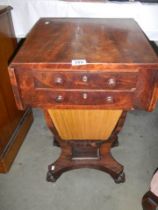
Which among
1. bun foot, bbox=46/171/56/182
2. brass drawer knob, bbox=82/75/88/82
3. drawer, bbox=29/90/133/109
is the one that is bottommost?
bun foot, bbox=46/171/56/182

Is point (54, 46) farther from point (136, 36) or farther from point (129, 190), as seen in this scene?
point (129, 190)

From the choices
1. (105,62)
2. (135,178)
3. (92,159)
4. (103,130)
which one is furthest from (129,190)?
(105,62)

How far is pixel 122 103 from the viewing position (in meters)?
0.73

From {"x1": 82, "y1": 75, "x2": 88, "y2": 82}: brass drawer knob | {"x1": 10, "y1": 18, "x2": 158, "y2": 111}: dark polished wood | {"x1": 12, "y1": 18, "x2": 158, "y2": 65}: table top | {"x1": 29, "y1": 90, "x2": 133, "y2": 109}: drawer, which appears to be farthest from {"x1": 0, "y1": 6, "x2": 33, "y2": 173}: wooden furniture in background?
{"x1": 82, "y1": 75, "x2": 88, "y2": 82}: brass drawer knob

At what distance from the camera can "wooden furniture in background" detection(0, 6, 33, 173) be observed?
1062 mm

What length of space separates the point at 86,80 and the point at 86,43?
174 millimetres

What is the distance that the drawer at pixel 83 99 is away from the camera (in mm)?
707

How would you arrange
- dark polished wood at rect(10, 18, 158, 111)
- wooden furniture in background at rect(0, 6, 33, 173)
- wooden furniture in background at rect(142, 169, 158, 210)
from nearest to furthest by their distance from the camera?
dark polished wood at rect(10, 18, 158, 111), wooden furniture in background at rect(142, 169, 158, 210), wooden furniture in background at rect(0, 6, 33, 173)

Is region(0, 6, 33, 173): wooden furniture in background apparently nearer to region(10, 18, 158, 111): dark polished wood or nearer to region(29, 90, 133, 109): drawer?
region(10, 18, 158, 111): dark polished wood

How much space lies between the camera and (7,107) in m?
1.16

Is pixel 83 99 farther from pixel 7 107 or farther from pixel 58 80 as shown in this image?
pixel 7 107

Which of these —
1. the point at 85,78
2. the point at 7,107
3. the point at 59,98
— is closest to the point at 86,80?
the point at 85,78

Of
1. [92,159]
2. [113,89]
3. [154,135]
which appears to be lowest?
[154,135]

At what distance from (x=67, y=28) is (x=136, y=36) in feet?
0.95
